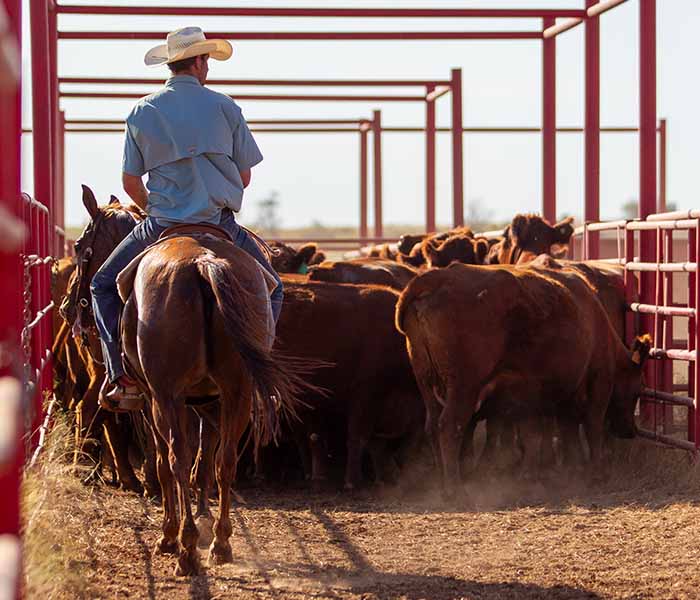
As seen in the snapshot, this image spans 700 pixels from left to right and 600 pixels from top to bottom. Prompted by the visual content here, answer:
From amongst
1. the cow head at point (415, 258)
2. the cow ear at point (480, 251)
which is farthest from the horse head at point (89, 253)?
the cow head at point (415, 258)

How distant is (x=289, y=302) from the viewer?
8672 mm

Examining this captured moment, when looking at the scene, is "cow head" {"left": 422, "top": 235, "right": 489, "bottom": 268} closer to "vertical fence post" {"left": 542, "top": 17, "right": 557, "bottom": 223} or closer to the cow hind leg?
"vertical fence post" {"left": 542, "top": 17, "right": 557, "bottom": 223}

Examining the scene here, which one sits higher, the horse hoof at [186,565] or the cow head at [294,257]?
the cow head at [294,257]

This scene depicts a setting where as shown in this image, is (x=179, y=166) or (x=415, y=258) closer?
(x=179, y=166)

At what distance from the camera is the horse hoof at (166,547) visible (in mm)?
5859

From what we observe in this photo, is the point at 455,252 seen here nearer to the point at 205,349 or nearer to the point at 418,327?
the point at 418,327

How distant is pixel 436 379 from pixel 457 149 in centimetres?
883

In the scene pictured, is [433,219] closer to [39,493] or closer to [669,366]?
[669,366]

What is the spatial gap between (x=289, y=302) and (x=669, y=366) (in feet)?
9.84

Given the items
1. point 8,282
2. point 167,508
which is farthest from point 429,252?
point 8,282

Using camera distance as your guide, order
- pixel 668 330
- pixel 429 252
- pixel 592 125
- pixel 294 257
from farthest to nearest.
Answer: pixel 294 257, pixel 429 252, pixel 592 125, pixel 668 330

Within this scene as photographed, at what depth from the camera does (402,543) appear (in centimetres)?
633

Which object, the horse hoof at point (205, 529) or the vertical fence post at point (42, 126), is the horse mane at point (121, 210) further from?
the vertical fence post at point (42, 126)

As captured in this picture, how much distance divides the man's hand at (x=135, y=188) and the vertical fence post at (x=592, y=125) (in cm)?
645
